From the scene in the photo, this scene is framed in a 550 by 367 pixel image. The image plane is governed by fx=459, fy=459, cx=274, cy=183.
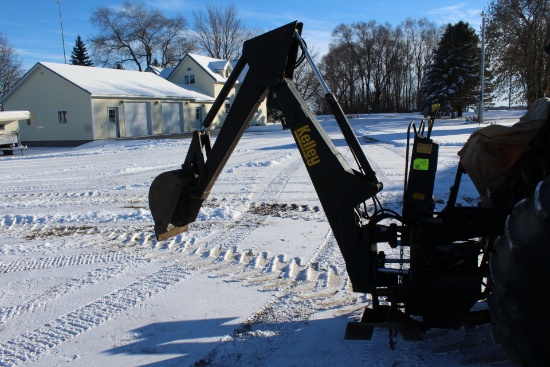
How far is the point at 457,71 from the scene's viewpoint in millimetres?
41719

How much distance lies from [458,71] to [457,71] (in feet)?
0.30

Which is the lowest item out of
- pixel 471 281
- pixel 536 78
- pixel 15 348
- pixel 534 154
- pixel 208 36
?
pixel 15 348

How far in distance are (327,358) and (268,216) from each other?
15.0 feet

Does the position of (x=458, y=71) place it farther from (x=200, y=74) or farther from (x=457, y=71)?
(x=200, y=74)

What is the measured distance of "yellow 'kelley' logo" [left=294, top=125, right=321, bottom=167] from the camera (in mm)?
3654

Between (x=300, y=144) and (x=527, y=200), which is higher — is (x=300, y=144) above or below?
above

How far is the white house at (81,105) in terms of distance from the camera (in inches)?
1228

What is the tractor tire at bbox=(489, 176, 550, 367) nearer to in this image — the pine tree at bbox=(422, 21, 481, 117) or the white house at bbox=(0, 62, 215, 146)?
the white house at bbox=(0, 62, 215, 146)

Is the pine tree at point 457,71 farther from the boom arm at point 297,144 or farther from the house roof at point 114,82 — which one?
the boom arm at point 297,144

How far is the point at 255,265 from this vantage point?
559 centimetres

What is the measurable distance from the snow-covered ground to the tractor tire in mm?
904

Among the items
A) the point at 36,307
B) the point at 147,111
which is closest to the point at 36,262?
the point at 36,307

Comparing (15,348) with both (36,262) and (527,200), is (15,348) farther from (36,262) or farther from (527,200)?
(527,200)

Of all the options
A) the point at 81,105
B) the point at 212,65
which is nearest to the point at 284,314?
the point at 81,105
